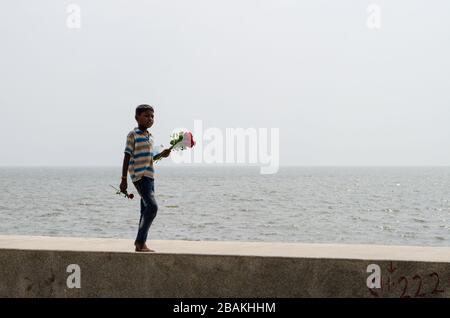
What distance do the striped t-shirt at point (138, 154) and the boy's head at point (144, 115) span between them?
104 mm

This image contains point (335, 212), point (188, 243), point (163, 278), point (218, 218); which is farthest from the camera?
point (335, 212)

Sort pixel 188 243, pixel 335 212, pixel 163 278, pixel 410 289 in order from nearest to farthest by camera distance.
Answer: pixel 410 289
pixel 163 278
pixel 188 243
pixel 335 212

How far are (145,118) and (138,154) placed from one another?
36 cm

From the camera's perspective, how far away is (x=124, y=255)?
6945mm

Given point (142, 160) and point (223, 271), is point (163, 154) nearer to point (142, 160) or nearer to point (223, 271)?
point (142, 160)

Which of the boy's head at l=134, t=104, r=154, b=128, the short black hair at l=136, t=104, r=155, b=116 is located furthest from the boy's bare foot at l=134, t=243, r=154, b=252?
the short black hair at l=136, t=104, r=155, b=116

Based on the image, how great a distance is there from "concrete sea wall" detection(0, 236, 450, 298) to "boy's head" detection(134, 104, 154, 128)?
1274 millimetres

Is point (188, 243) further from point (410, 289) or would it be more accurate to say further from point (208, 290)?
point (410, 289)

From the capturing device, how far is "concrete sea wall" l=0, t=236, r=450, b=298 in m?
6.45

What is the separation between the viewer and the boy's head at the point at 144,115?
7.00 metres

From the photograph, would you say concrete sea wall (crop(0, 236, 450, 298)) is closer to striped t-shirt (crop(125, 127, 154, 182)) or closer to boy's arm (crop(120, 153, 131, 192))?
boy's arm (crop(120, 153, 131, 192))

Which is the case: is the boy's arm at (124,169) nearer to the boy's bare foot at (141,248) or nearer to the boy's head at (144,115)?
the boy's head at (144,115)
